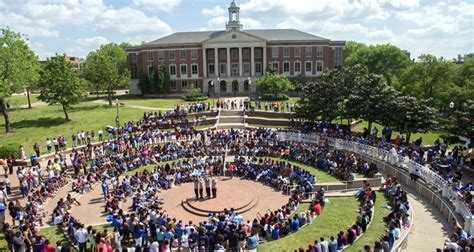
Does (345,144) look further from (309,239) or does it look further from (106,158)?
(106,158)

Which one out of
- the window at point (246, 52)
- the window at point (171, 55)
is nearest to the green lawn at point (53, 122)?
the window at point (171, 55)

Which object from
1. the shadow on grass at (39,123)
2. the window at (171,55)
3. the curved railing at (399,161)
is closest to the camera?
the curved railing at (399,161)

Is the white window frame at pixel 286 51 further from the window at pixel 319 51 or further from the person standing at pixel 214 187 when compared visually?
the person standing at pixel 214 187

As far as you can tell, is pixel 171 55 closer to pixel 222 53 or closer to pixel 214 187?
pixel 222 53

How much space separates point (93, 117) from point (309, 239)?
41442 millimetres

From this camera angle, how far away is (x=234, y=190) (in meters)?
24.7

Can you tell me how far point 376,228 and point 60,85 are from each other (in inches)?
1707

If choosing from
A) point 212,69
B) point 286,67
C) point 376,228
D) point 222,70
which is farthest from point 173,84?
point 376,228

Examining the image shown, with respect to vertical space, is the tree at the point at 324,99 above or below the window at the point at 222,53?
below

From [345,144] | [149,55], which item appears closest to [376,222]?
[345,144]

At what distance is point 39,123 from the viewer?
49.3 m

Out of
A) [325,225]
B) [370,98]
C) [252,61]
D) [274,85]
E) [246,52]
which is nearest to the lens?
[325,225]

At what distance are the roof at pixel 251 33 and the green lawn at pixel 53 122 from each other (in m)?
22.7

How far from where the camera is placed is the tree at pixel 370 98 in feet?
114
